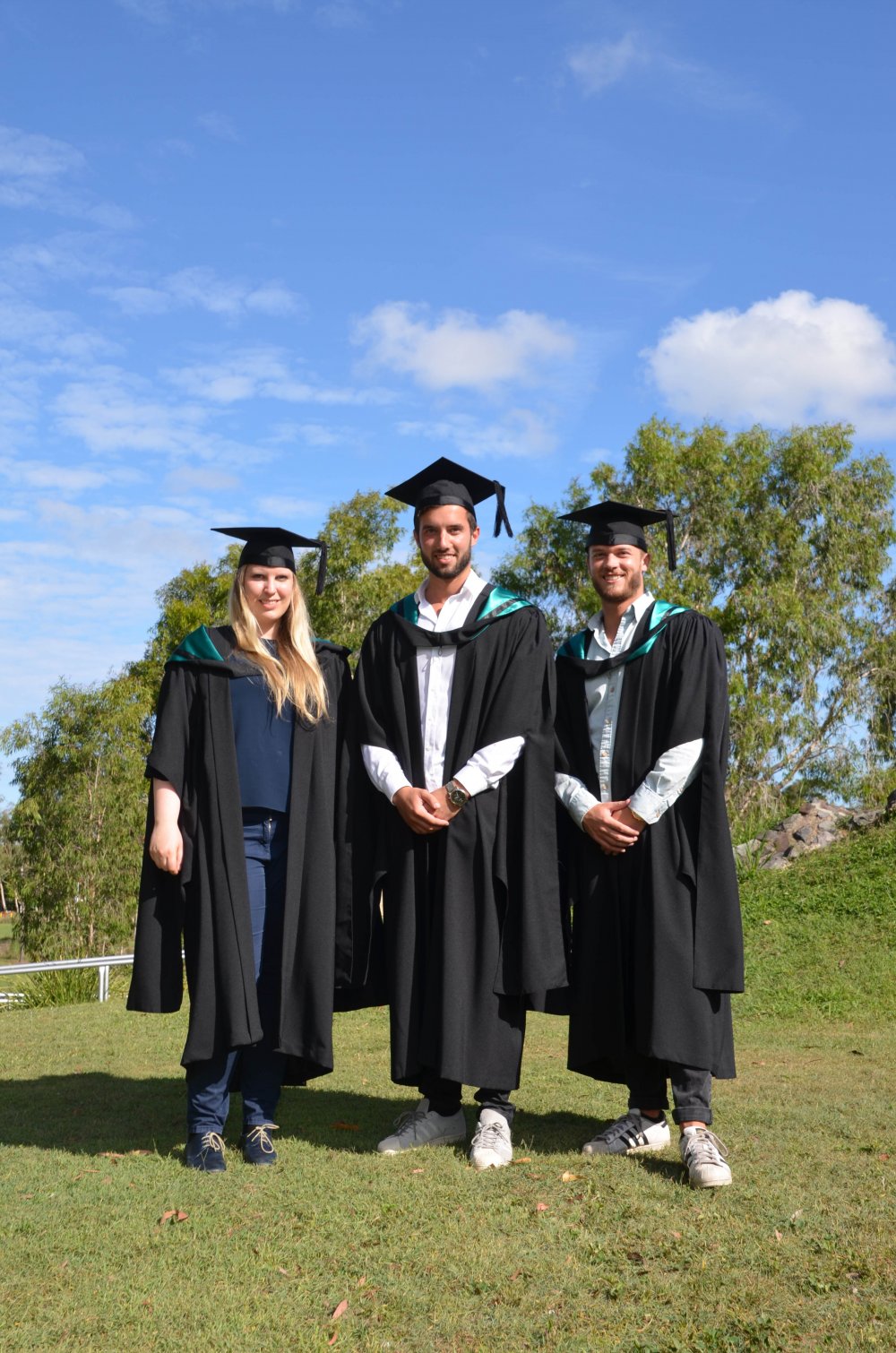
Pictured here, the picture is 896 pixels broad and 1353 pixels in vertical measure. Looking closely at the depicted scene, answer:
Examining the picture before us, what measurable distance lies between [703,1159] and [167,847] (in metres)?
2.29

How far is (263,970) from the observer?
471cm

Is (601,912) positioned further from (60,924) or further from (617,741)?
(60,924)

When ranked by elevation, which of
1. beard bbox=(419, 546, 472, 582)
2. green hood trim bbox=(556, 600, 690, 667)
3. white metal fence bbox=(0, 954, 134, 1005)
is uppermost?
beard bbox=(419, 546, 472, 582)

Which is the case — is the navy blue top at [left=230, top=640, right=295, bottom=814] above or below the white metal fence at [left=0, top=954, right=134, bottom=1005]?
above

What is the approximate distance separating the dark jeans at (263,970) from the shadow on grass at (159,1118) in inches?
11.9

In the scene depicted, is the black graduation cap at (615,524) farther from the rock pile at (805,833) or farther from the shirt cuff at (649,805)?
the rock pile at (805,833)

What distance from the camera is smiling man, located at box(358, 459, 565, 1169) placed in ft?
14.9

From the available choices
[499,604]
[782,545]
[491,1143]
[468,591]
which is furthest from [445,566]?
[782,545]

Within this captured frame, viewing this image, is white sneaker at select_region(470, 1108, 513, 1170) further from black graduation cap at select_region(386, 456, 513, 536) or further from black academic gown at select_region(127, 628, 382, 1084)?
black graduation cap at select_region(386, 456, 513, 536)

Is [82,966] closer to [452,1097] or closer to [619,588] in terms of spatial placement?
[452,1097]

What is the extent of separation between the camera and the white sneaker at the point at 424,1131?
4590 mm

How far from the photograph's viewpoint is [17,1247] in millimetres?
3574

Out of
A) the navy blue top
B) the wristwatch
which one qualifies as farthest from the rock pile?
the navy blue top

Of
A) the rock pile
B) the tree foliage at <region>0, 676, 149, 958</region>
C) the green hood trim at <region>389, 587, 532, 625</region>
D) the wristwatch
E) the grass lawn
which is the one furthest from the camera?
the tree foliage at <region>0, 676, 149, 958</region>
